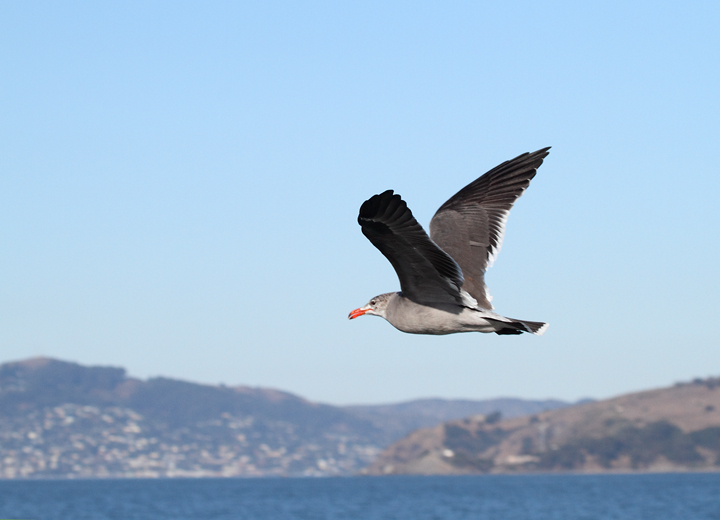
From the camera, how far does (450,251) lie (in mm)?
Result: 15516

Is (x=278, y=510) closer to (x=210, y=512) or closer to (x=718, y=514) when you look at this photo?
(x=210, y=512)

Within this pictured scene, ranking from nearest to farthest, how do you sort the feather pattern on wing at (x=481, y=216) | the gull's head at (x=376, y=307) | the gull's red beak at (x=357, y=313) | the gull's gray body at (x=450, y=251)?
the gull's gray body at (x=450, y=251), the gull's head at (x=376, y=307), the gull's red beak at (x=357, y=313), the feather pattern on wing at (x=481, y=216)

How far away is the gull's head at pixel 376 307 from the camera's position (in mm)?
14492

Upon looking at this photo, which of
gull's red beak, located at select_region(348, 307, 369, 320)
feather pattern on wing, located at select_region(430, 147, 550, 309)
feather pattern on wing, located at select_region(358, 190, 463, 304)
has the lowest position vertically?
gull's red beak, located at select_region(348, 307, 369, 320)

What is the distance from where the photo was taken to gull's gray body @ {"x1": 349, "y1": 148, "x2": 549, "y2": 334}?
11.9m

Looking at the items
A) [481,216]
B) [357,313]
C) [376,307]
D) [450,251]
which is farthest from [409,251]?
[481,216]

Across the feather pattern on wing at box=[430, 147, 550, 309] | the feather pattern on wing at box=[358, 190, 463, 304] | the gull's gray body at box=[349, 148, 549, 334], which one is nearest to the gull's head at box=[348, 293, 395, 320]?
the gull's gray body at box=[349, 148, 549, 334]

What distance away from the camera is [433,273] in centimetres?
1296

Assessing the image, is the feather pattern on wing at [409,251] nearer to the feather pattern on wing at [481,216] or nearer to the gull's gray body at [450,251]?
the gull's gray body at [450,251]

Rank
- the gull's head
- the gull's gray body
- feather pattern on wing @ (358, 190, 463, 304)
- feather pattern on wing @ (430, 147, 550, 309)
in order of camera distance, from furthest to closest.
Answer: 1. feather pattern on wing @ (430, 147, 550, 309)
2. the gull's head
3. the gull's gray body
4. feather pattern on wing @ (358, 190, 463, 304)

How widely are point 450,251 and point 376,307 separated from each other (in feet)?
5.52

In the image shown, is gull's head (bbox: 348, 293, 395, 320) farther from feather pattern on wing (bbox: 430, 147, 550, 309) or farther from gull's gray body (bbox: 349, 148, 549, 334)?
feather pattern on wing (bbox: 430, 147, 550, 309)

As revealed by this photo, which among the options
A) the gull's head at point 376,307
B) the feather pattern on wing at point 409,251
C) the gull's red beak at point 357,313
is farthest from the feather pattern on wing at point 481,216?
the feather pattern on wing at point 409,251

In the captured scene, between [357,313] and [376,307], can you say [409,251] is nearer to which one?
[376,307]
